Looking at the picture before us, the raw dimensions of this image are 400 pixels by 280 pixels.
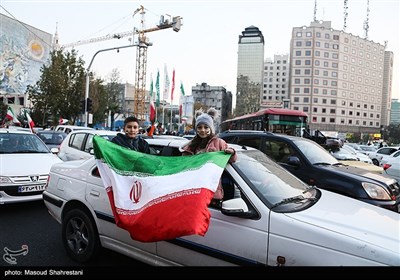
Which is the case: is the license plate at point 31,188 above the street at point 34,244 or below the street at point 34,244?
above

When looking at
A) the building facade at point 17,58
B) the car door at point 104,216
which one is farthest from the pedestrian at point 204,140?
the building facade at point 17,58

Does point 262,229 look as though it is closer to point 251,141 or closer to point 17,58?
point 251,141

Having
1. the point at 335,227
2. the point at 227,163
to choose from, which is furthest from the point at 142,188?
the point at 335,227

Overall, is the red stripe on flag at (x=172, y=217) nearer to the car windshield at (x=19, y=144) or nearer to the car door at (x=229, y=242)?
the car door at (x=229, y=242)

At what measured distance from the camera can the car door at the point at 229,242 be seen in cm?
271

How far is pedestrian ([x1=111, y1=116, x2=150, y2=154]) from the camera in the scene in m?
4.29

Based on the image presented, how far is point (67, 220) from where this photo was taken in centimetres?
411

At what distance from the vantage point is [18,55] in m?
61.8

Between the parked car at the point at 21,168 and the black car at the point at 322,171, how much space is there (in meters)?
3.87

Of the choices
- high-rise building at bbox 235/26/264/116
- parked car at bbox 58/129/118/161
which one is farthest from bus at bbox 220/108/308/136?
high-rise building at bbox 235/26/264/116

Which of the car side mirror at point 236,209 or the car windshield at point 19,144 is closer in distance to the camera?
the car side mirror at point 236,209

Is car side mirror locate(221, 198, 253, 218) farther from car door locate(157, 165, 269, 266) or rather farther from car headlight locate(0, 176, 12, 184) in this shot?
car headlight locate(0, 176, 12, 184)

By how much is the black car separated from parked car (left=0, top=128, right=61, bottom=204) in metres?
3.87

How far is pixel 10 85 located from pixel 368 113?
10780 centimetres
